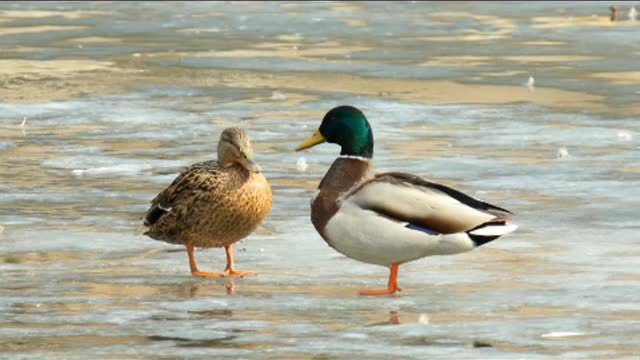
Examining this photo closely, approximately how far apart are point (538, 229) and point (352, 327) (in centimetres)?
323

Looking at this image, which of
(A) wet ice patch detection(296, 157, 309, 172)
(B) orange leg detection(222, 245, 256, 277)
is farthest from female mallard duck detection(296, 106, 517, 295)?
(A) wet ice patch detection(296, 157, 309, 172)

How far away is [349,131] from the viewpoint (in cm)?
1003

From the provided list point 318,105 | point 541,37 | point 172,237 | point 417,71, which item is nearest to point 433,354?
point 172,237

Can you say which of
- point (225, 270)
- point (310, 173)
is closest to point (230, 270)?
point (225, 270)

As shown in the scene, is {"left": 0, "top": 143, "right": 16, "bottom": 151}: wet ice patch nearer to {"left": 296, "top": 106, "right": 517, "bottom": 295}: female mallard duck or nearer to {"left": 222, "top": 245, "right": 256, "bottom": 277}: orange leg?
{"left": 222, "top": 245, "right": 256, "bottom": 277}: orange leg

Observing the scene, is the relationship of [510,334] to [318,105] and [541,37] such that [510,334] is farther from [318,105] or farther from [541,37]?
[541,37]

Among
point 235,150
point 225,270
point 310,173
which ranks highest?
point 235,150

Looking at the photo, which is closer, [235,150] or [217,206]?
[217,206]

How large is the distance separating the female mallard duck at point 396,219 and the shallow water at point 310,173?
251 mm

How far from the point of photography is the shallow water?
28.4 feet

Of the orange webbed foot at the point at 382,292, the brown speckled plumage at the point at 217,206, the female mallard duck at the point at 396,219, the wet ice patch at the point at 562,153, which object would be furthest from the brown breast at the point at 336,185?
the wet ice patch at the point at 562,153

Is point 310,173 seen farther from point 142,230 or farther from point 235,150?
point 235,150

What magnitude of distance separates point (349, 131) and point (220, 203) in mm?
806

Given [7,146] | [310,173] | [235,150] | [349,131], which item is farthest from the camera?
[7,146]
